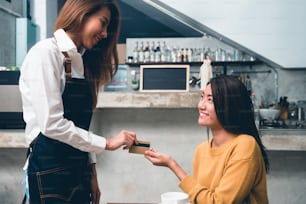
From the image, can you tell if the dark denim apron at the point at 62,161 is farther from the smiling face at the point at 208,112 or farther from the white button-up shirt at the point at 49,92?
the smiling face at the point at 208,112

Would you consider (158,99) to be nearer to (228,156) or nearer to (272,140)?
(272,140)

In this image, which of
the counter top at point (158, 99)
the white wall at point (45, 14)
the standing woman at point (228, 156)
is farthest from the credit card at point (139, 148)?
the white wall at point (45, 14)

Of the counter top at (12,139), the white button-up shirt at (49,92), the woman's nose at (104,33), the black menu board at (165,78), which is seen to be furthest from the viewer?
the black menu board at (165,78)

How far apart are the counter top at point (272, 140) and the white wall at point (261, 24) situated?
2.66ft

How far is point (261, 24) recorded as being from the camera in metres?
2.00

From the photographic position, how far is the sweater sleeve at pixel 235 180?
785mm

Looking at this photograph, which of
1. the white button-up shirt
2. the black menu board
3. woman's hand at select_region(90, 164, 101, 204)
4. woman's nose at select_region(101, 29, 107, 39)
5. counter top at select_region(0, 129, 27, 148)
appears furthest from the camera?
the black menu board

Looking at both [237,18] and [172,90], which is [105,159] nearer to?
[172,90]

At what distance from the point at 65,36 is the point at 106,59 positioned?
172 millimetres

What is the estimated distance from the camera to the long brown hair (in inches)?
28.4

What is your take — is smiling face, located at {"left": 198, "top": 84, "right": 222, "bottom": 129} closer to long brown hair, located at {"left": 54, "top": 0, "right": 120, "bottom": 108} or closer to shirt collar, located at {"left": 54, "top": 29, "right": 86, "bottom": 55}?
long brown hair, located at {"left": 54, "top": 0, "right": 120, "bottom": 108}

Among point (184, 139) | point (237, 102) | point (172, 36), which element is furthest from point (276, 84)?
point (237, 102)

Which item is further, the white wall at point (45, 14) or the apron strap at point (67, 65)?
the white wall at point (45, 14)

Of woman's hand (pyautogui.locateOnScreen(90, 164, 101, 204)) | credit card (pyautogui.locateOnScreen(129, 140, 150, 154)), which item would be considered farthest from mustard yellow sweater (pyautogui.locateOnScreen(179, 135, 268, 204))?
woman's hand (pyautogui.locateOnScreen(90, 164, 101, 204))
